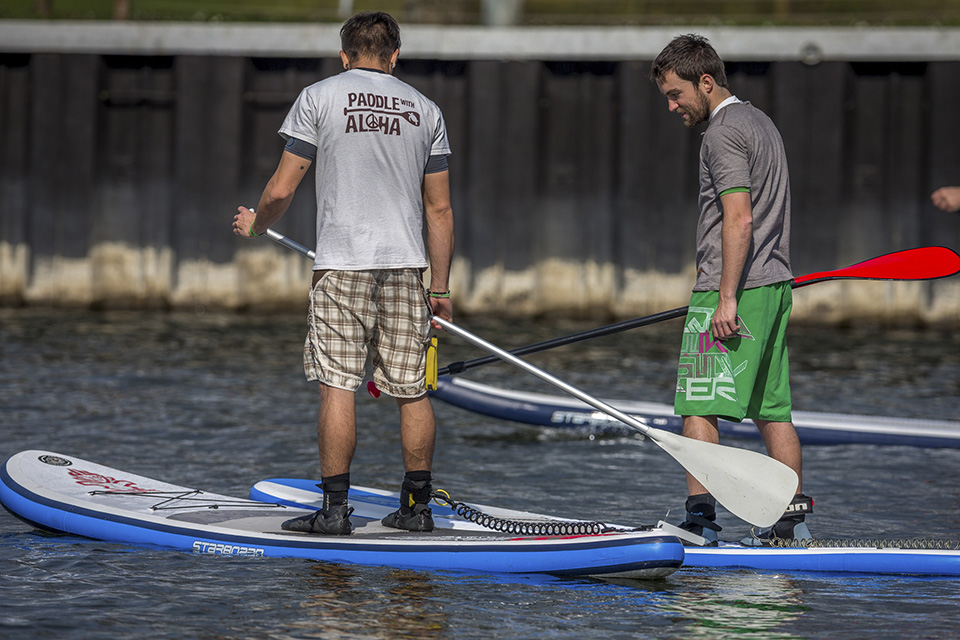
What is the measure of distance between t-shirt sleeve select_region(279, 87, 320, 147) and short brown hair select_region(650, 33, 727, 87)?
1.20 meters

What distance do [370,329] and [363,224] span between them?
374 mm

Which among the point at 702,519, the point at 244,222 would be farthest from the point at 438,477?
the point at 244,222

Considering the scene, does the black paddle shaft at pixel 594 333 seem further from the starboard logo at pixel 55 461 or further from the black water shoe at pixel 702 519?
the starboard logo at pixel 55 461

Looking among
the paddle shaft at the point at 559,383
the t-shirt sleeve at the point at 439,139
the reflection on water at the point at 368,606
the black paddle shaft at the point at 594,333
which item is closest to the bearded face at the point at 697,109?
the black paddle shaft at the point at 594,333

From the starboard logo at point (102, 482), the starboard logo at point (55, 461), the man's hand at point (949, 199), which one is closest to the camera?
the man's hand at point (949, 199)

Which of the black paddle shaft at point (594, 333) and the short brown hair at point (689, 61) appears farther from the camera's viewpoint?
the black paddle shaft at point (594, 333)

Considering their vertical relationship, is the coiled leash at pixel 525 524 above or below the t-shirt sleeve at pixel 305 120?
below

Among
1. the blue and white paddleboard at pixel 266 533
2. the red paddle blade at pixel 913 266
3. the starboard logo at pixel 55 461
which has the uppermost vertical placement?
the red paddle blade at pixel 913 266

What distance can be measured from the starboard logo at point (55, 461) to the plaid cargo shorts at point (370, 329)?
1666 mm

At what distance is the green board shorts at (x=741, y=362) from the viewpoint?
14.0ft

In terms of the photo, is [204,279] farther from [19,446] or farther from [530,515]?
[530,515]

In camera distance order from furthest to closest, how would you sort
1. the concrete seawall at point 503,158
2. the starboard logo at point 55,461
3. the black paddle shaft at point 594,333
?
the concrete seawall at point 503,158, the starboard logo at point 55,461, the black paddle shaft at point 594,333

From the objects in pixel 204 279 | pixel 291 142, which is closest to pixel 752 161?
pixel 291 142

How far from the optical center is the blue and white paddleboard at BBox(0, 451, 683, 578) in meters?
4.12
